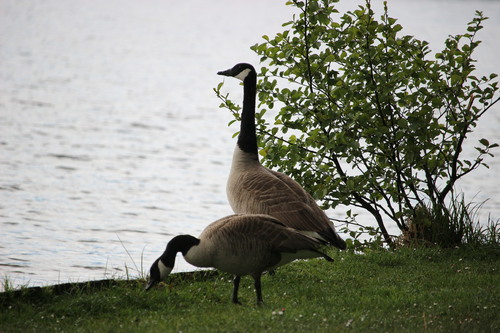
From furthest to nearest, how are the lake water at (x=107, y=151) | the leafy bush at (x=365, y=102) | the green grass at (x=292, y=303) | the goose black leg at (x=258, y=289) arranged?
the lake water at (x=107, y=151) → the leafy bush at (x=365, y=102) → the goose black leg at (x=258, y=289) → the green grass at (x=292, y=303)

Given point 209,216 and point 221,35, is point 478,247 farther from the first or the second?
point 221,35

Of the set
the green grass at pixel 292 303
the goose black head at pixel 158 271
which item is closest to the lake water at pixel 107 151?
the green grass at pixel 292 303

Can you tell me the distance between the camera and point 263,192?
319 inches

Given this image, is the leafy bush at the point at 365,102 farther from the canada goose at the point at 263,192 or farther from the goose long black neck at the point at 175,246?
the goose long black neck at the point at 175,246

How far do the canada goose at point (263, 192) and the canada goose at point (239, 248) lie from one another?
65cm

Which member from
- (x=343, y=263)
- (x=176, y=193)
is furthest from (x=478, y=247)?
(x=176, y=193)

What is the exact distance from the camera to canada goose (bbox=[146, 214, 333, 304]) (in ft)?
22.3

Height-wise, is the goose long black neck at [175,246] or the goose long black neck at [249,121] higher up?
the goose long black neck at [249,121]

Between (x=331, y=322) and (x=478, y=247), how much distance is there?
392 cm

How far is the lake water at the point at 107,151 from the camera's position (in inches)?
461

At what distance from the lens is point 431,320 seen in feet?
21.3

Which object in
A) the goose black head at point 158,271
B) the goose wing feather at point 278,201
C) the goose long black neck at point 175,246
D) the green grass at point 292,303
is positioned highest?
the goose wing feather at point 278,201

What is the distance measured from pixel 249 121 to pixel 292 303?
3012 mm

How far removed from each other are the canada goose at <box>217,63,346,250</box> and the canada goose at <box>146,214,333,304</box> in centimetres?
65
